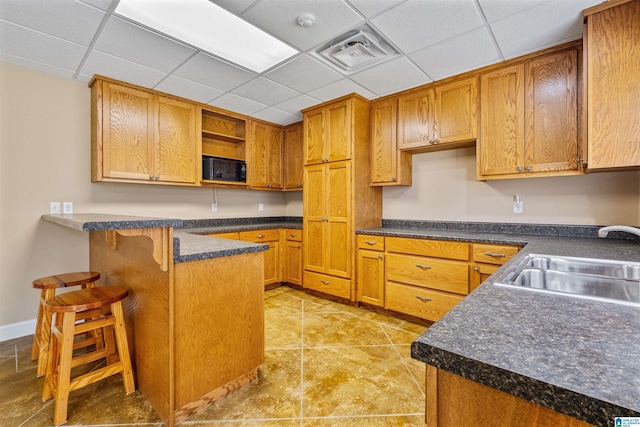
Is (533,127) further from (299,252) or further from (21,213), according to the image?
(21,213)

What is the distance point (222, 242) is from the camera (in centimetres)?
194

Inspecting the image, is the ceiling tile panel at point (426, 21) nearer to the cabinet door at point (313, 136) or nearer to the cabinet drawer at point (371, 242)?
the cabinet door at point (313, 136)

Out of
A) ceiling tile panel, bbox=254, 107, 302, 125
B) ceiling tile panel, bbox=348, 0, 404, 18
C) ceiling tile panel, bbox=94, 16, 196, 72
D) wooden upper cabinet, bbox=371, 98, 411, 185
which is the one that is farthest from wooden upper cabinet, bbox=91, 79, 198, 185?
ceiling tile panel, bbox=348, 0, 404, 18

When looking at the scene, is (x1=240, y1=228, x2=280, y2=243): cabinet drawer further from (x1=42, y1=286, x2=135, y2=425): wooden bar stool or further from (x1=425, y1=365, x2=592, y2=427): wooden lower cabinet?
A: (x1=425, y1=365, x2=592, y2=427): wooden lower cabinet

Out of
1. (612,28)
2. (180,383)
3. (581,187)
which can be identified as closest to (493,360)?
(180,383)

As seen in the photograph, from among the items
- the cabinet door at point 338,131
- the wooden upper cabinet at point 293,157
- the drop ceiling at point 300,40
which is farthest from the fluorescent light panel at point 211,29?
the wooden upper cabinet at point 293,157

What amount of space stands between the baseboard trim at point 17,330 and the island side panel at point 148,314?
4.39ft

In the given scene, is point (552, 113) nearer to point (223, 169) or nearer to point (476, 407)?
point (476, 407)

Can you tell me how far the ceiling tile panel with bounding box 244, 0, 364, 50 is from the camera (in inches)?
70.9

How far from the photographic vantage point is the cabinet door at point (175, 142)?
313 centimetres

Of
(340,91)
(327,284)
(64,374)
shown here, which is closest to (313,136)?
(340,91)

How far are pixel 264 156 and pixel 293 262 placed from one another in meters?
1.58

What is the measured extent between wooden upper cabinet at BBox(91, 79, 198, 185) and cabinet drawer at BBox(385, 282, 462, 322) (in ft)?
8.51

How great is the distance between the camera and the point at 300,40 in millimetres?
2164
